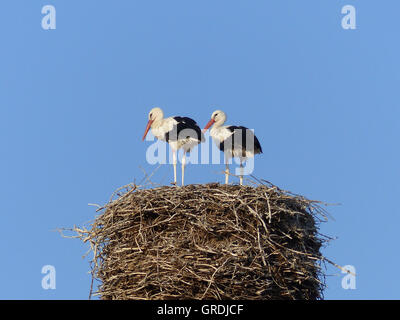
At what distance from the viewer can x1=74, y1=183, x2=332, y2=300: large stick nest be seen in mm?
8461

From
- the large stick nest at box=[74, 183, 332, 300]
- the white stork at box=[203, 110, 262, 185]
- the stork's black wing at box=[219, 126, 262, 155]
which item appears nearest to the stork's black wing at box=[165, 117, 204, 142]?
the white stork at box=[203, 110, 262, 185]

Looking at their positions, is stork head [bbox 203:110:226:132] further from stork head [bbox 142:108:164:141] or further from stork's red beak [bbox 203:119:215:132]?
stork head [bbox 142:108:164:141]

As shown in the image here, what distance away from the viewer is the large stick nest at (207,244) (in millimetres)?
8461

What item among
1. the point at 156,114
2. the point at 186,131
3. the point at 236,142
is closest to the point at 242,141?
the point at 236,142

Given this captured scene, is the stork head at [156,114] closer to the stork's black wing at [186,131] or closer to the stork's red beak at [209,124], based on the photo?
the stork's black wing at [186,131]

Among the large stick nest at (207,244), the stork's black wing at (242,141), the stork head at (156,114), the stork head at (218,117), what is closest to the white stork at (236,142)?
the stork's black wing at (242,141)

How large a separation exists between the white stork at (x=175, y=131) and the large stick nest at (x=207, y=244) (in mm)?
2216

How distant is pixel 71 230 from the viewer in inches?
367

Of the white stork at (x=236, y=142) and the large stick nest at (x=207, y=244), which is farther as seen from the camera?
the white stork at (x=236, y=142)

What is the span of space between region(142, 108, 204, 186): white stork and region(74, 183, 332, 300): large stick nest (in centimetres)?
222
